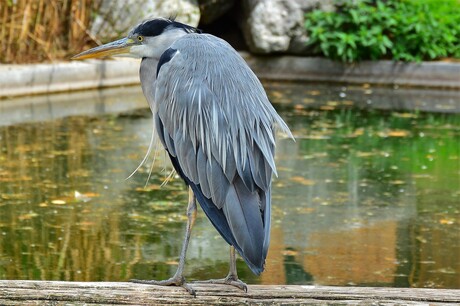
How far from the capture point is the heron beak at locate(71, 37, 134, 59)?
13.6 ft

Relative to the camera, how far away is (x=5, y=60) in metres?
10.8

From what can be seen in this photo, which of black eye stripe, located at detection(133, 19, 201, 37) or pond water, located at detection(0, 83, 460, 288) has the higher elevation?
black eye stripe, located at detection(133, 19, 201, 37)

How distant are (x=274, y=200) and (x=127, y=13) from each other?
551 cm

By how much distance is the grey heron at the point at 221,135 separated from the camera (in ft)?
11.8

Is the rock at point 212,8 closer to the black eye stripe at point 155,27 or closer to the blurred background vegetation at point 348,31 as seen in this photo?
the blurred background vegetation at point 348,31

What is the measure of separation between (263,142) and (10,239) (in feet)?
8.94

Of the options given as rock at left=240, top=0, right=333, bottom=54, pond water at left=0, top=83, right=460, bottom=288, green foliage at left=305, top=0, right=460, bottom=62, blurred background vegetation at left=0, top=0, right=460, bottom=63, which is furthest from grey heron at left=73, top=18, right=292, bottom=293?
rock at left=240, top=0, right=333, bottom=54

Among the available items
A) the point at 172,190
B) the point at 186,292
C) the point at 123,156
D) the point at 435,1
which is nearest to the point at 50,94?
the point at 123,156

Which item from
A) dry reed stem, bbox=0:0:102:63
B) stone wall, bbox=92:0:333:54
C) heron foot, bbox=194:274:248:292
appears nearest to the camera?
heron foot, bbox=194:274:248:292

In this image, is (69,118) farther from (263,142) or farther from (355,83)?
(263,142)

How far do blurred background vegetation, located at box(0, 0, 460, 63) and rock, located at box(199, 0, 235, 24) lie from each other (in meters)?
0.08

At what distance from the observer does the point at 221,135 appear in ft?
11.9

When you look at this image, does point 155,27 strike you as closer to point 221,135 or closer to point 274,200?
point 221,135

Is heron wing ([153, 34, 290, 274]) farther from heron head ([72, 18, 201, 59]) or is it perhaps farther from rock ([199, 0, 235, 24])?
rock ([199, 0, 235, 24])
